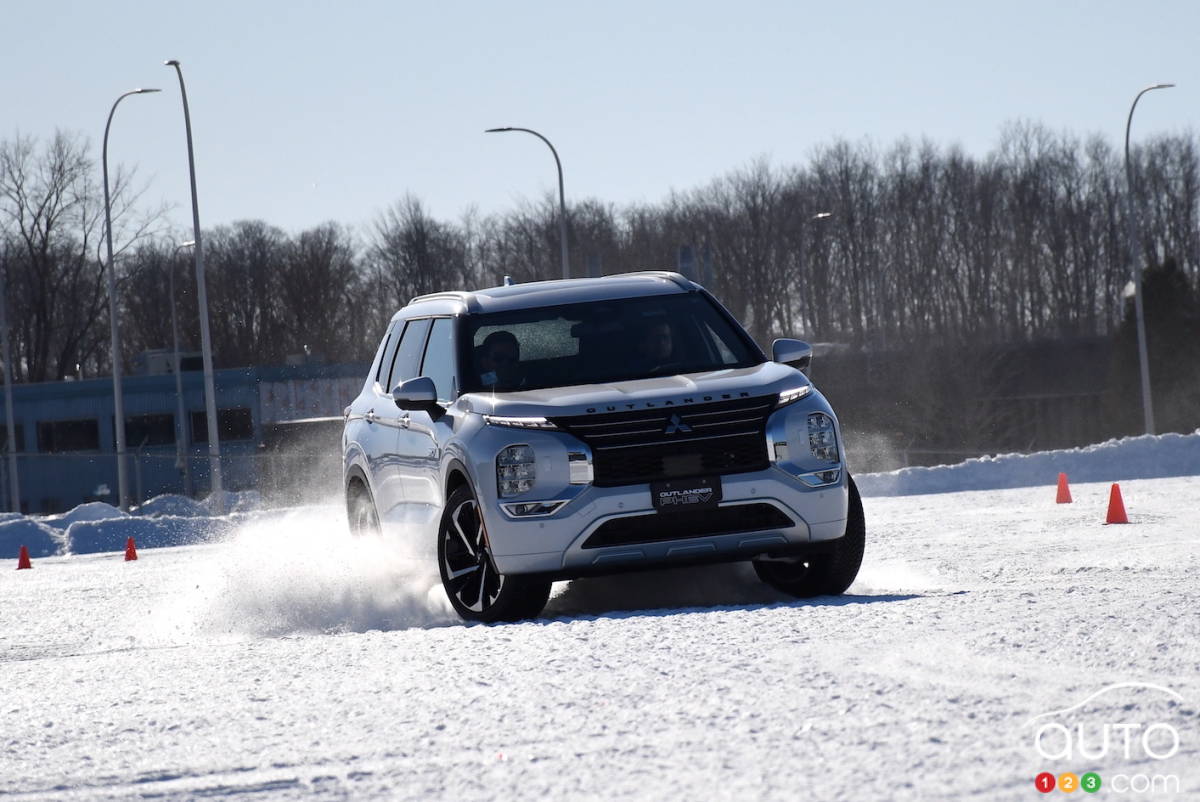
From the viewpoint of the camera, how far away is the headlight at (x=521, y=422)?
8.80 meters

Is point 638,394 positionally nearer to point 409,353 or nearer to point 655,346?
point 655,346

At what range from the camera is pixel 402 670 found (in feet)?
24.4

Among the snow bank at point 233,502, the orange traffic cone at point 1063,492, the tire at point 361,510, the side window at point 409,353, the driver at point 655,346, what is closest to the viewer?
the driver at point 655,346

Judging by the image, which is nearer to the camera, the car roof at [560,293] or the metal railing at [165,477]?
the car roof at [560,293]

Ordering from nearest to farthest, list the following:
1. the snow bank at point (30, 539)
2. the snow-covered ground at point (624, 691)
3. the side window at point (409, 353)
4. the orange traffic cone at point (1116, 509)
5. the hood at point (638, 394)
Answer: the snow-covered ground at point (624, 691)
the hood at point (638, 394)
the side window at point (409, 353)
the orange traffic cone at point (1116, 509)
the snow bank at point (30, 539)

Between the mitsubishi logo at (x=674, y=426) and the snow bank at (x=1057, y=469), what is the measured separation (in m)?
17.6

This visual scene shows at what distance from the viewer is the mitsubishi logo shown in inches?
346

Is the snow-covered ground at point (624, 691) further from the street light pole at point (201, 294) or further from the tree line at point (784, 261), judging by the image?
the tree line at point (784, 261)

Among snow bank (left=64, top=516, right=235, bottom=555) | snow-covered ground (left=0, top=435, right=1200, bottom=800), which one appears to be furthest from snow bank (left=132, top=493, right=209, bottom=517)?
snow-covered ground (left=0, top=435, right=1200, bottom=800)

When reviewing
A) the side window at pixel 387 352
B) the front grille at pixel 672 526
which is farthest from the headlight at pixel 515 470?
the side window at pixel 387 352

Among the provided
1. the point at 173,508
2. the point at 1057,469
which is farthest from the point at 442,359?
the point at 173,508

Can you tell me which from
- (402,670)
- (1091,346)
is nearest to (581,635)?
(402,670)

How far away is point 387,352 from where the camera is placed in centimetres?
1168

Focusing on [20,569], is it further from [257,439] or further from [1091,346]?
[1091,346]
